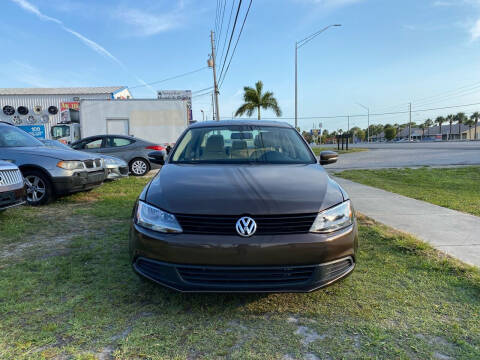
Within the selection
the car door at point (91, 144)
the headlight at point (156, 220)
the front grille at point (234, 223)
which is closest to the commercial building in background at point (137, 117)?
the car door at point (91, 144)

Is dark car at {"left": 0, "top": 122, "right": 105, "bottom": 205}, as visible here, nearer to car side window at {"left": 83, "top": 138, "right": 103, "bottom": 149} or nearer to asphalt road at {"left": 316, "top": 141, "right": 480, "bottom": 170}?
car side window at {"left": 83, "top": 138, "right": 103, "bottom": 149}

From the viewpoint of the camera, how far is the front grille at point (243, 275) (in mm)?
2099

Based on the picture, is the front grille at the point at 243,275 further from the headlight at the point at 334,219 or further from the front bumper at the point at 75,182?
the front bumper at the point at 75,182

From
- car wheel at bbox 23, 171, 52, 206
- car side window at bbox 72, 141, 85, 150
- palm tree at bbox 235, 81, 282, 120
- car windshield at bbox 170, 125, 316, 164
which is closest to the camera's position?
car windshield at bbox 170, 125, 316, 164

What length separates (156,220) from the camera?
2268mm

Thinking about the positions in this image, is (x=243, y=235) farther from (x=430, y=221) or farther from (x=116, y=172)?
(x=116, y=172)

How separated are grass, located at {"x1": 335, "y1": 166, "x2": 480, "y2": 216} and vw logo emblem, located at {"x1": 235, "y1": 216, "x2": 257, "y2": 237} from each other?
458 centimetres

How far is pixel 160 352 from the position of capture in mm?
1910

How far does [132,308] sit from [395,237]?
307 centimetres

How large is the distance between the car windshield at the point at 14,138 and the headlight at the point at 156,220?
15.6 ft

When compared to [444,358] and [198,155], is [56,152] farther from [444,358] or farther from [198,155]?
[444,358]

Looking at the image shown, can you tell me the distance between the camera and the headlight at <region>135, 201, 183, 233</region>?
2192mm

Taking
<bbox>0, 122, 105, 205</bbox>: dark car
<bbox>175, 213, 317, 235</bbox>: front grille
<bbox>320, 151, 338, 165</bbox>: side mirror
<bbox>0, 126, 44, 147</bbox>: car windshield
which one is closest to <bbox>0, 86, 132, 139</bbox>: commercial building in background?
<bbox>0, 126, 44, 147</bbox>: car windshield

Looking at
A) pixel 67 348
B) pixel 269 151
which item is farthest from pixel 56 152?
pixel 67 348
